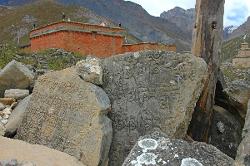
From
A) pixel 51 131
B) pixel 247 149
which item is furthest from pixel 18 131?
pixel 247 149

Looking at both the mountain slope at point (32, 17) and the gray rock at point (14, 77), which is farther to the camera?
the mountain slope at point (32, 17)

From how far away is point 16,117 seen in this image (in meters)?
8.83

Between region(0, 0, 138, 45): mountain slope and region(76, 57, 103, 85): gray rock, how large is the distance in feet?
244

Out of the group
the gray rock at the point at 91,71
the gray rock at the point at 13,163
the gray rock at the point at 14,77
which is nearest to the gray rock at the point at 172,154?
the gray rock at the point at 13,163

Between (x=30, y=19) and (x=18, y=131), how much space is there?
291ft

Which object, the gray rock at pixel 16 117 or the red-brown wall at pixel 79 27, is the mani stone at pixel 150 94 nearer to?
the gray rock at pixel 16 117

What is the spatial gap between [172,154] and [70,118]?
2.80 metres

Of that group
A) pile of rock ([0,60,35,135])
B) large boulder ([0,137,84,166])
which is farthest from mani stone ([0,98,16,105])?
Answer: large boulder ([0,137,84,166])

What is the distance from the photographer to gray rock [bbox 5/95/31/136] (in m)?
8.62

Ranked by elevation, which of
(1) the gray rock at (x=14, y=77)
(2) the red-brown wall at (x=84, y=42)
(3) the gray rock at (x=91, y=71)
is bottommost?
(2) the red-brown wall at (x=84, y=42)

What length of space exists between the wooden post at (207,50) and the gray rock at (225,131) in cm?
16

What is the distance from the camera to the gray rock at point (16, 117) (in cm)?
862

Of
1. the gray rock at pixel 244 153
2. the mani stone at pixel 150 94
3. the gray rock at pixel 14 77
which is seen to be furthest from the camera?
the gray rock at pixel 14 77

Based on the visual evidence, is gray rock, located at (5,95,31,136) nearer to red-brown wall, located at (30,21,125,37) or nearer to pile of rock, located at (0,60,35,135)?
pile of rock, located at (0,60,35,135)
